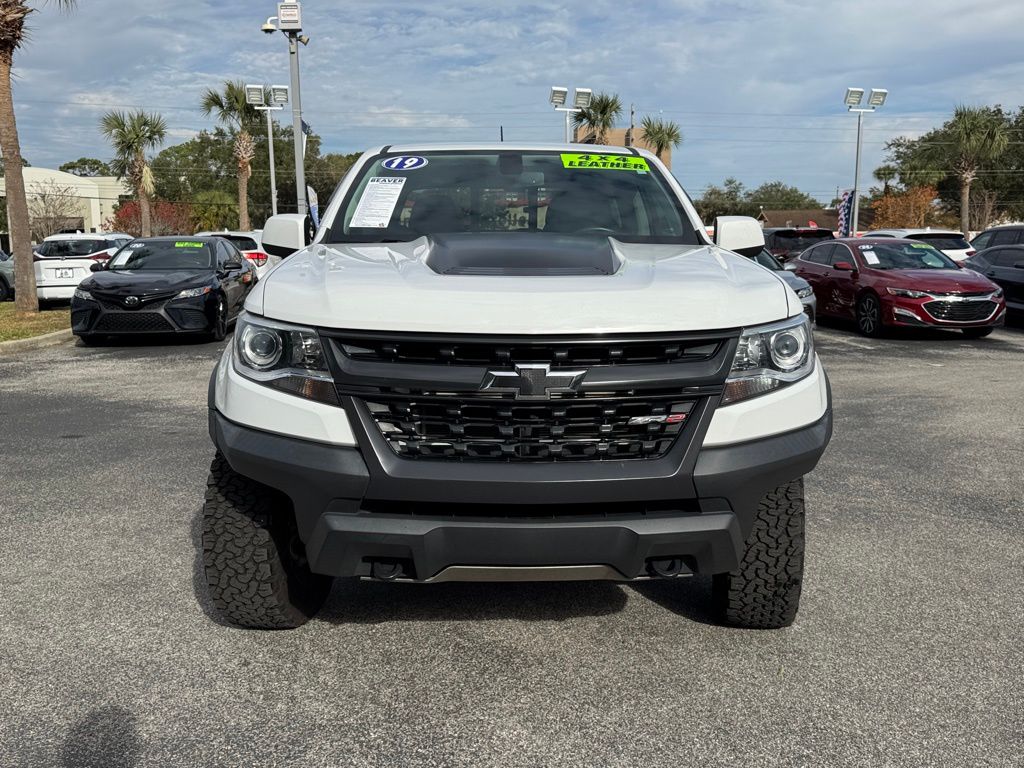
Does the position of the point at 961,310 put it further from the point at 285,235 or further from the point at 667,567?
the point at 667,567

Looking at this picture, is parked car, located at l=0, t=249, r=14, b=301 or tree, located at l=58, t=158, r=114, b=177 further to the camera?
tree, located at l=58, t=158, r=114, b=177

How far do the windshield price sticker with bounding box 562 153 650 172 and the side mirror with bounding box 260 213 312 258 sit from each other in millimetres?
1248

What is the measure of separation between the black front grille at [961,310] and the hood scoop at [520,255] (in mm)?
11167

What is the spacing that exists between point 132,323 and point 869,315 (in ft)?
34.4

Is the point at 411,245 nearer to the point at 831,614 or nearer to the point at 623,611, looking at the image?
the point at 623,611

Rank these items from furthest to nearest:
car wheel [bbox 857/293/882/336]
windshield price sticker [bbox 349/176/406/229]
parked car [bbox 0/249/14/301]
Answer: parked car [bbox 0/249/14/301] → car wheel [bbox 857/293/882/336] → windshield price sticker [bbox 349/176/406/229]

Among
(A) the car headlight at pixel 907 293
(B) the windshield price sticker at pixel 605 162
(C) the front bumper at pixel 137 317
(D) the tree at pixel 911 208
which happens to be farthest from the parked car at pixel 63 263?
(D) the tree at pixel 911 208

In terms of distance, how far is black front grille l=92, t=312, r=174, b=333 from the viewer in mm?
12508

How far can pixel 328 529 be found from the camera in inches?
109

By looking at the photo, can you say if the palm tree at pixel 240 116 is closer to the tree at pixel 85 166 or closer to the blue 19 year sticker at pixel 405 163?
the blue 19 year sticker at pixel 405 163

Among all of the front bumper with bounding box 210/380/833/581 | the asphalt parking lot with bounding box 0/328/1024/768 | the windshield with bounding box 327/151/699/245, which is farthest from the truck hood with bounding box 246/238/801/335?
the asphalt parking lot with bounding box 0/328/1024/768

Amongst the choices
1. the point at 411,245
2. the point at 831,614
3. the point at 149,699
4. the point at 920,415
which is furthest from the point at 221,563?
the point at 920,415

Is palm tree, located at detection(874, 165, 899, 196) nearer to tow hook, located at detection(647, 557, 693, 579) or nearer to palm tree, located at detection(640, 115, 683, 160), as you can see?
palm tree, located at detection(640, 115, 683, 160)

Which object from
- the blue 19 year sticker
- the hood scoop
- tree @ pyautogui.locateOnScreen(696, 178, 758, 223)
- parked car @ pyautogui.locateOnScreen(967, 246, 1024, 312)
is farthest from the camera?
tree @ pyautogui.locateOnScreen(696, 178, 758, 223)
